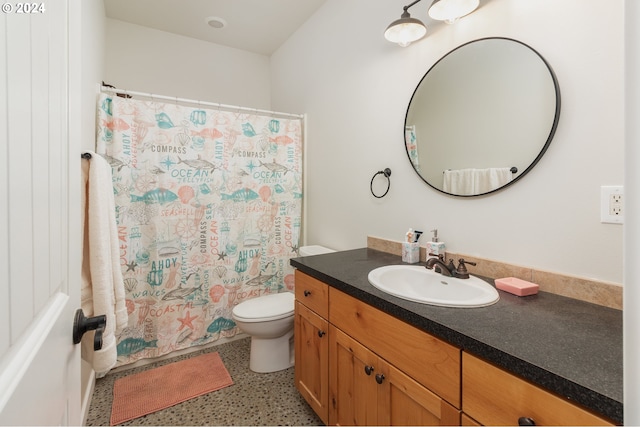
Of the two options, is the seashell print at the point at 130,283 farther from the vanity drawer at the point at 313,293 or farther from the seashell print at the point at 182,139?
the vanity drawer at the point at 313,293

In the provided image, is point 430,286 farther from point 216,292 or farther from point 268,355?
point 216,292

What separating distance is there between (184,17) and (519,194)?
9.42 ft

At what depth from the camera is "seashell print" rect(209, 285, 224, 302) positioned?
2.30 m

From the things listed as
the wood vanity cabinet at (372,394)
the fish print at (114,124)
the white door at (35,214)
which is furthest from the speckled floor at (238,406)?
the fish print at (114,124)

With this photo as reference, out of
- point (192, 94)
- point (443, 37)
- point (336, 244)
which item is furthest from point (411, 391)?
point (192, 94)

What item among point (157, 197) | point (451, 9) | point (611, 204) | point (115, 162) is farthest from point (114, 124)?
point (611, 204)

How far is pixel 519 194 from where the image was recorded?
119cm

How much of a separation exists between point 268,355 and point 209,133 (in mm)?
1694

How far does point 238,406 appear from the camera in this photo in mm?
1661

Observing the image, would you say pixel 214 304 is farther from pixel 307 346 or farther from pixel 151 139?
pixel 151 139

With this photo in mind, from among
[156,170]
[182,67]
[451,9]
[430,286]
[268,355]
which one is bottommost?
[268,355]

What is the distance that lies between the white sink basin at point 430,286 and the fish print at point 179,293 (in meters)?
1.56

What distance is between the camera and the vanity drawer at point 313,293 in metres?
1.38

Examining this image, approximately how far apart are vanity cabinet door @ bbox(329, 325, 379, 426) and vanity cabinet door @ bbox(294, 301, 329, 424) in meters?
0.05
